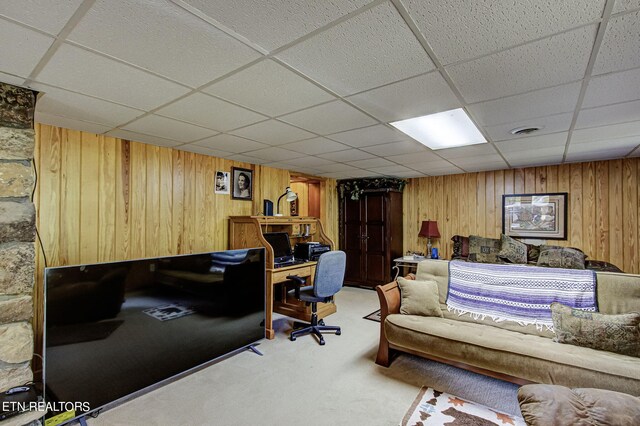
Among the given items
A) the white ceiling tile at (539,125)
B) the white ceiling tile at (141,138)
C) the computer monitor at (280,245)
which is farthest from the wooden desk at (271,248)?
the white ceiling tile at (539,125)

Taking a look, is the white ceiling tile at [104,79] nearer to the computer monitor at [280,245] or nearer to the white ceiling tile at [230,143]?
the white ceiling tile at [230,143]

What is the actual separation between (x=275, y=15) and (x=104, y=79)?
119 centimetres

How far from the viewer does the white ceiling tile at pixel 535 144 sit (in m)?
2.92

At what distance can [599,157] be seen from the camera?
3902mm

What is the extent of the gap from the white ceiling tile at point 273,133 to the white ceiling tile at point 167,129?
1.07 ft

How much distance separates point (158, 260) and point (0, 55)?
1502mm

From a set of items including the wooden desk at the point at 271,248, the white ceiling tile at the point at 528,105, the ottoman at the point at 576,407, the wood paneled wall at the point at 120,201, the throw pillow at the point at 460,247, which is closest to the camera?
the ottoman at the point at 576,407

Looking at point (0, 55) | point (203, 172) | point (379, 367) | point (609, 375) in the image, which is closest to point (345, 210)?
point (203, 172)

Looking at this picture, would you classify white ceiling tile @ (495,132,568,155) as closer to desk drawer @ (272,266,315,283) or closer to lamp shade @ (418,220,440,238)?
lamp shade @ (418,220,440,238)

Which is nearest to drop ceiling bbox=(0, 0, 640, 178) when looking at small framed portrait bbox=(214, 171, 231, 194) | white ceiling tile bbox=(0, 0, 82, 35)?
white ceiling tile bbox=(0, 0, 82, 35)

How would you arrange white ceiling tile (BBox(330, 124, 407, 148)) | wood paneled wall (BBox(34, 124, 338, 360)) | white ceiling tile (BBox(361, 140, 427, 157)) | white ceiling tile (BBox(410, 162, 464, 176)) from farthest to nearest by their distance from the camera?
white ceiling tile (BBox(410, 162, 464, 176)), white ceiling tile (BBox(361, 140, 427, 157)), white ceiling tile (BBox(330, 124, 407, 148)), wood paneled wall (BBox(34, 124, 338, 360))

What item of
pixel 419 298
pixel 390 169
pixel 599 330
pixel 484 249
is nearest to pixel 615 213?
pixel 484 249

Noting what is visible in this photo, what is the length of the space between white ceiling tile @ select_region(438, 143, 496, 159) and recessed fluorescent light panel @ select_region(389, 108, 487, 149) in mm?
162

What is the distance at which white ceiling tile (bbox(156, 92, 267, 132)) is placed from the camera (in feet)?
6.65
